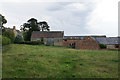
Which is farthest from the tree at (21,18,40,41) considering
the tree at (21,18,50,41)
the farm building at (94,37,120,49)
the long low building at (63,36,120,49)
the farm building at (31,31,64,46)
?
the farm building at (94,37,120,49)

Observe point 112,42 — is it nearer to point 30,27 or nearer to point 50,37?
point 50,37

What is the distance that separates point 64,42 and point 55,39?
13.6 feet

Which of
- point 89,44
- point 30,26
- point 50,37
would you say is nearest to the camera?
point 89,44

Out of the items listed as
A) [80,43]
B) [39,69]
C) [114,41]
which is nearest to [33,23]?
[80,43]

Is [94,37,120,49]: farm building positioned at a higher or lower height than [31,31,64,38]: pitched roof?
lower

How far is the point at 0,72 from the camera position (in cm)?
832

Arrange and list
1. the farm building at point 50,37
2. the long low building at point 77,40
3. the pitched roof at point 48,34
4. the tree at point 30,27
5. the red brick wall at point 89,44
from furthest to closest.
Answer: the tree at point 30,27 → the pitched roof at point 48,34 → the farm building at point 50,37 → the long low building at point 77,40 → the red brick wall at point 89,44

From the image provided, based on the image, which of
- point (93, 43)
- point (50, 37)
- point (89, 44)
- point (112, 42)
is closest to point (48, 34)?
point (50, 37)

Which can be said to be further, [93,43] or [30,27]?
[30,27]

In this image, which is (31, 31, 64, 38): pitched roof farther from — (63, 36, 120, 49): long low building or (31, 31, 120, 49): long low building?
(63, 36, 120, 49): long low building

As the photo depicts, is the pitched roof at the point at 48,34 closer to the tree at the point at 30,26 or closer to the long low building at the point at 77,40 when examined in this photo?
the long low building at the point at 77,40

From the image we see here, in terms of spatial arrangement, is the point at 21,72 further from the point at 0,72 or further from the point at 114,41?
the point at 114,41

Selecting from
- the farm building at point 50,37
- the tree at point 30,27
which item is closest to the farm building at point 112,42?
the farm building at point 50,37

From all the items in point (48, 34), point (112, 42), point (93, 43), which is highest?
point (48, 34)
